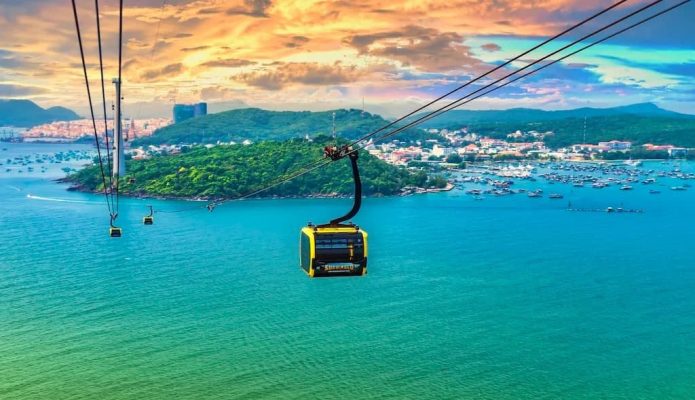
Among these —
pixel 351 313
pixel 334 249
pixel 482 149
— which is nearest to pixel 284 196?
A: pixel 351 313

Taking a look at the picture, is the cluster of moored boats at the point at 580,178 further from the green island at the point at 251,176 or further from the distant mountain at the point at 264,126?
the distant mountain at the point at 264,126

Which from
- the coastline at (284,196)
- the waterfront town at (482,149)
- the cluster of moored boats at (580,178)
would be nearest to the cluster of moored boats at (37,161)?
the waterfront town at (482,149)

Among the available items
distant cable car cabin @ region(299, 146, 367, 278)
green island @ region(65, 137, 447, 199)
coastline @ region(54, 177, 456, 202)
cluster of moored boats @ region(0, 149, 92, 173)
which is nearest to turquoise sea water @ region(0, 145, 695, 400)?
distant cable car cabin @ region(299, 146, 367, 278)

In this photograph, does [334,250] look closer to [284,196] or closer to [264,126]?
[284,196]

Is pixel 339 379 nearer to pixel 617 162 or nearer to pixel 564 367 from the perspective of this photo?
pixel 564 367

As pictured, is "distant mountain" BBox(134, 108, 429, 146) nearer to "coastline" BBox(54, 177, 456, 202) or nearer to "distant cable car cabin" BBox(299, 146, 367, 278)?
"coastline" BBox(54, 177, 456, 202)

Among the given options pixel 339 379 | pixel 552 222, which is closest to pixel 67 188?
pixel 552 222
